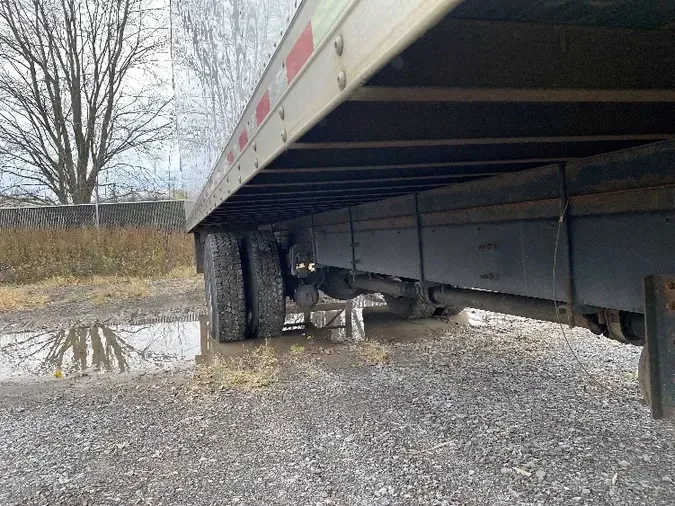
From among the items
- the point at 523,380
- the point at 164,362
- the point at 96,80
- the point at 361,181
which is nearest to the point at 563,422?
the point at 523,380

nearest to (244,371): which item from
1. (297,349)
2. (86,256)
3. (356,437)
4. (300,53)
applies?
(297,349)

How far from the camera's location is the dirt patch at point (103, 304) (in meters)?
8.49

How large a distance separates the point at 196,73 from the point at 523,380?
10.7 ft

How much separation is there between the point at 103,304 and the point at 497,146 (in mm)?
9449

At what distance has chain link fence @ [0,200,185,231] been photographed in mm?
18891

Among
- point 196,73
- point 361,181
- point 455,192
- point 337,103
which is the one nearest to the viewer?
point 337,103

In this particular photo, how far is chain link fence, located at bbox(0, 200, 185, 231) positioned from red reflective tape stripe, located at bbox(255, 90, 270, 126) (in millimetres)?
16802

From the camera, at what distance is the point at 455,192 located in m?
2.88

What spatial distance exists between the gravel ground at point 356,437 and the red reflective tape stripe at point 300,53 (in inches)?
75.1

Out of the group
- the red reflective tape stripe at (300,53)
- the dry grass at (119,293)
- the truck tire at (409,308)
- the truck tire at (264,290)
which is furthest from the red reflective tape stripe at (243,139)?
the dry grass at (119,293)

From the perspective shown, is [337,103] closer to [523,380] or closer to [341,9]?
[341,9]

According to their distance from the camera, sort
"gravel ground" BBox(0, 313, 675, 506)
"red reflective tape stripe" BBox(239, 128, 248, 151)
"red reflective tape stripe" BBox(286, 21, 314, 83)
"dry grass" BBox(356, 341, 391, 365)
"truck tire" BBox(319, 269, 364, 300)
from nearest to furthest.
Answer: "red reflective tape stripe" BBox(286, 21, 314, 83) → "red reflective tape stripe" BBox(239, 128, 248, 151) → "gravel ground" BBox(0, 313, 675, 506) → "dry grass" BBox(356, 341, 391, 365) → "truck tire" BBox(319, 269, 364, 300)

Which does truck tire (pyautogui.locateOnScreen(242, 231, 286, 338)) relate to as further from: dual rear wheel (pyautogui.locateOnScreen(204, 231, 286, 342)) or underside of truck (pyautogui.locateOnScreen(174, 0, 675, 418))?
underside of truck (pyautogui.locateOnScreen(174, 0, 675, 418))

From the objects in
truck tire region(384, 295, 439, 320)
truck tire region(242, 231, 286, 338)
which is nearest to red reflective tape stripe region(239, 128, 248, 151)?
truck tire region(242, 231, 286, 338)
